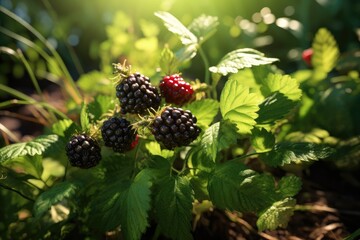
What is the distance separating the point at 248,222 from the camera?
1399mm

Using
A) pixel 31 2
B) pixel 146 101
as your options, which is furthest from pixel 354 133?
pixel 31 2

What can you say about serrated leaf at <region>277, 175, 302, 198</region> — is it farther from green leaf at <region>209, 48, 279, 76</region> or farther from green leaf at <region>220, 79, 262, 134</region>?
green leaf at <region>209, 48, 279, 76</region>

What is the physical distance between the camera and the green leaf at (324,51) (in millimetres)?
1644

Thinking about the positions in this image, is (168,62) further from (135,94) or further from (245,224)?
(245,224)

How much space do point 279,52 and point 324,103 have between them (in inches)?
41.3

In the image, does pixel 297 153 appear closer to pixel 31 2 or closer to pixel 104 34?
pixel 104 34

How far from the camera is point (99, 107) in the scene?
127 cm

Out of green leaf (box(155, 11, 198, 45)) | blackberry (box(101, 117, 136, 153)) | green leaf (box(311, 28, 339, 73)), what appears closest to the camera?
blackberry (box(101, 117, 136, 153))

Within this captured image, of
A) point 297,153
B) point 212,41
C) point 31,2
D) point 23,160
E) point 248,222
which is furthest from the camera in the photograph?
point 31,2

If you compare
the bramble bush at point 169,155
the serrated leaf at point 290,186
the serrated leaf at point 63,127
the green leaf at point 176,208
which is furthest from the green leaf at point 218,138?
the serrated leaf at point 63,127

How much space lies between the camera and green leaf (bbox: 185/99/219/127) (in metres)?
1.17

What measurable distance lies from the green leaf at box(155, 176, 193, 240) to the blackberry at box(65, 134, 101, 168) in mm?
215

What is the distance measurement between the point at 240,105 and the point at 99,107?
463mm

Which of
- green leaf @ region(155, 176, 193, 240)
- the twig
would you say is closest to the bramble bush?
green leaf @ region(155, 176, 193, 240)
